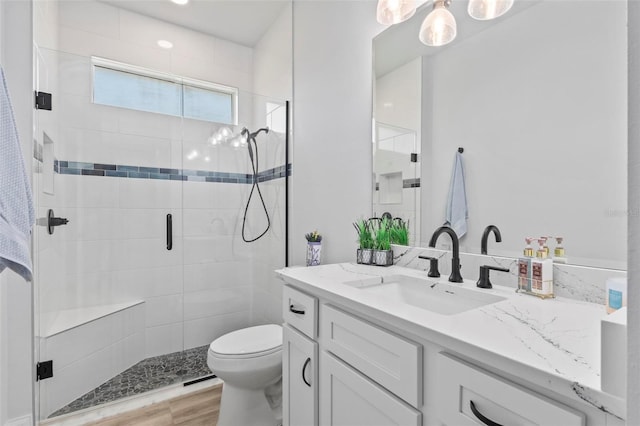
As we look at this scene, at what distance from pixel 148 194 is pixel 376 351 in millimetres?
2189

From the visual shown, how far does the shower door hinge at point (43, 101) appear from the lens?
5.64 feet

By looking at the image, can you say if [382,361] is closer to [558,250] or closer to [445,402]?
[445,402]

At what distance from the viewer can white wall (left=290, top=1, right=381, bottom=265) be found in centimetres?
170

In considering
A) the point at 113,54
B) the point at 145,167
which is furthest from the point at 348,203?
the point at 113,54

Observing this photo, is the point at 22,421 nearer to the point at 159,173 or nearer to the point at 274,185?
the point at 159,173

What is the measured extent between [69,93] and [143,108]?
1.48 feet

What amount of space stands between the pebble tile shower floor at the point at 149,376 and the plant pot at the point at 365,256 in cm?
150

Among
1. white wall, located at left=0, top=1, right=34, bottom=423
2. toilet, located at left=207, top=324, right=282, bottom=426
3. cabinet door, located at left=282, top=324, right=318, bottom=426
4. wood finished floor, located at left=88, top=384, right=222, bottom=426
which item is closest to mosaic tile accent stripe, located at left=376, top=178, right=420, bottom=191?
cabinet door, located at left=282, top=324, right=318, bottom=426

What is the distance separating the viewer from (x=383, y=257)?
147 cm

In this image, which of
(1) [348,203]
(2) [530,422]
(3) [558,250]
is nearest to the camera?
(2) [530,422]

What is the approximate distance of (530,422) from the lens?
0.55 metres

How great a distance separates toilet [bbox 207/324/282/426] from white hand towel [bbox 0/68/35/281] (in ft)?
3.43

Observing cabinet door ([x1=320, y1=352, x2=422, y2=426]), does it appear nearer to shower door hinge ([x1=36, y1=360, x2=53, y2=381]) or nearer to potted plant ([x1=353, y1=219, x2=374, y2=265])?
potted plant ([x1=353, y1=219, x2=374, y2=265])

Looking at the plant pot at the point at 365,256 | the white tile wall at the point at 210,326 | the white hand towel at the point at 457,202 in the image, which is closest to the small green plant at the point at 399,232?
the plant pot at the point at 365,256
